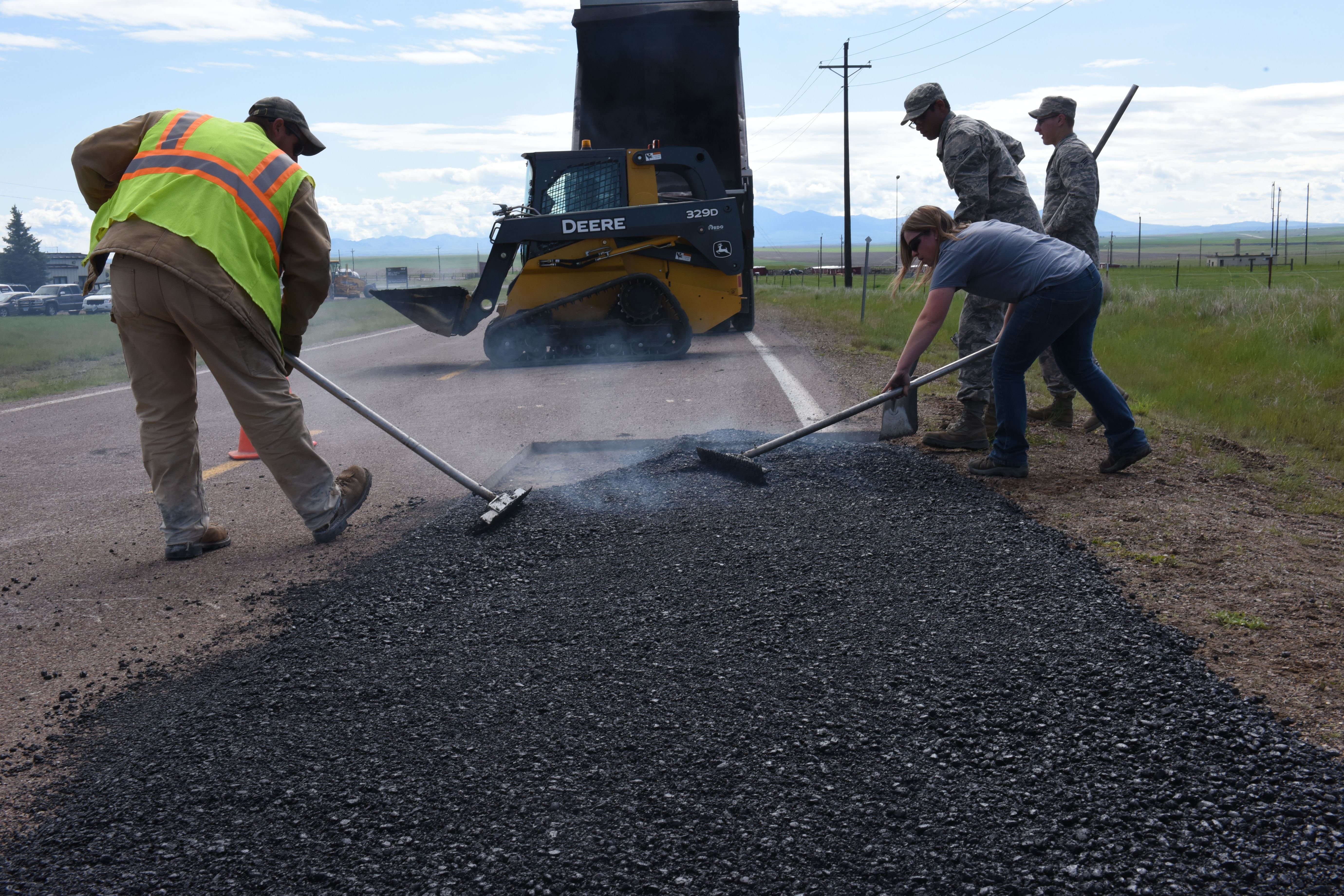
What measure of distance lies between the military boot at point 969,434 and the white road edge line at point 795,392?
0.80 m

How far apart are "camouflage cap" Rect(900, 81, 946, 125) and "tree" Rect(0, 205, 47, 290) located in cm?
8851

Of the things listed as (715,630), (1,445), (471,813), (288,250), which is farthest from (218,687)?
(1,445)

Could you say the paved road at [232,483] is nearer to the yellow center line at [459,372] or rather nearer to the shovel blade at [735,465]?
the yellow center line at [459,372]

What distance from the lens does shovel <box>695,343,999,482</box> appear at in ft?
16.3

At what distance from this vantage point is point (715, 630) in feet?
9.96

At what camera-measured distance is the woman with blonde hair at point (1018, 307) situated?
4.77 metres

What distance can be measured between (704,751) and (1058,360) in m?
3.50

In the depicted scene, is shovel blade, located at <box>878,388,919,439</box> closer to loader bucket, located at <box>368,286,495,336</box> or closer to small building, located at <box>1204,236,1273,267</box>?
loader bucket, located at <box>368,286,495,336</box>

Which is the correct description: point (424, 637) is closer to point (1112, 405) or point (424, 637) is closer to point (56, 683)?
point (56, 683)

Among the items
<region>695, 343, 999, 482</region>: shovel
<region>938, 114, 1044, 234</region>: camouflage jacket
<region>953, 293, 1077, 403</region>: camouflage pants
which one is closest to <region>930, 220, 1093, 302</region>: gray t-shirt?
<region>695, 343, 999, 482</region>: shovel

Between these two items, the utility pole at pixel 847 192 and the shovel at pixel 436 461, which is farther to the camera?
the utility pole at pixel 847 192

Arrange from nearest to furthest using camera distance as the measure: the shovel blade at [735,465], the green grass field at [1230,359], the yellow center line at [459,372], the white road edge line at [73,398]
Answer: the shovel blade at [735,465]
the green grass field at [1230,359]
the white road edge line at [73,398]
the yellow center line at [459,372]

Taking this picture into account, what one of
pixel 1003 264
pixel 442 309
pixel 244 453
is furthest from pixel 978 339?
pixel 442 309

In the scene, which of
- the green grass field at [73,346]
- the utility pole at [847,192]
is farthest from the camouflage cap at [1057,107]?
the utility pole at [847,192]
